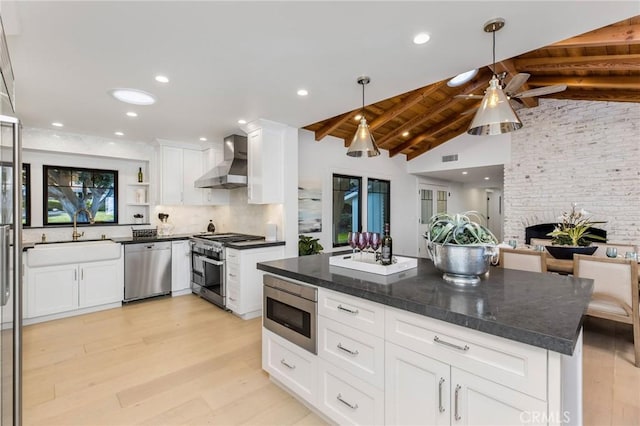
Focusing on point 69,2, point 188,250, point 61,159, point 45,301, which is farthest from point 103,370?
point 61,159

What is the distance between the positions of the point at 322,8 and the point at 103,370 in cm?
328

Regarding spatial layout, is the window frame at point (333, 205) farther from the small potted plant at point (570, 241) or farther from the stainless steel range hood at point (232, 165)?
the small potted plant at point (570, 241)

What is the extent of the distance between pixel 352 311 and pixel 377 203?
16.4ft

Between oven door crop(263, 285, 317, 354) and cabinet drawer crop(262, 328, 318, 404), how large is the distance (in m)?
0.06

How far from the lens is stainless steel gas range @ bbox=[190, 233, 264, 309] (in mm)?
4133

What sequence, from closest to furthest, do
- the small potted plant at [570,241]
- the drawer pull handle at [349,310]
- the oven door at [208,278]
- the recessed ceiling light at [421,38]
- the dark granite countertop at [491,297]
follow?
the dark granite countertop at [491,297] < the drawer pull handle at [349,310] < the recessed ceiling light at [421,38] < the small potted plant at [570,241] < the oven door at [208,278]

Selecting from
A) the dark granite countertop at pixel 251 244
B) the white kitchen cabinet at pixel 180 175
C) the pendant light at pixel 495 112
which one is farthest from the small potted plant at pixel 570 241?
the white kitchen cabinet at pixel 180 175

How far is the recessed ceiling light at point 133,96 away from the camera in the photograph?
9.78ft

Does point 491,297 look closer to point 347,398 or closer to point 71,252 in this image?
point 347,398

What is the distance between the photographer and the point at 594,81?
3.96 m

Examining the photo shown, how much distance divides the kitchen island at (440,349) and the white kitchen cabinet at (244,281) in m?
1.79

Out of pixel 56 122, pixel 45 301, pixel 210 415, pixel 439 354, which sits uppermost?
pixel 56 122

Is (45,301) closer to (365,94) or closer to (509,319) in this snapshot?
(365,94)

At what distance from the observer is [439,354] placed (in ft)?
4.53
